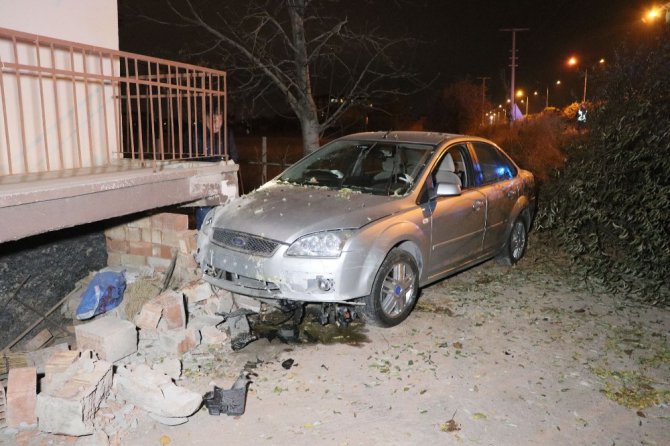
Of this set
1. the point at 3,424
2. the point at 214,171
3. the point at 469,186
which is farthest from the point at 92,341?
the point at 469,186

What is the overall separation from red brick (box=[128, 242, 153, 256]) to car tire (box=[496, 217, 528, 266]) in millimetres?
4377

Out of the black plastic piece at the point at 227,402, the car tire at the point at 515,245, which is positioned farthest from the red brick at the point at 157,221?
the car tire at the point at 515,245

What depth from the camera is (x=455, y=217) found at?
18.7ft

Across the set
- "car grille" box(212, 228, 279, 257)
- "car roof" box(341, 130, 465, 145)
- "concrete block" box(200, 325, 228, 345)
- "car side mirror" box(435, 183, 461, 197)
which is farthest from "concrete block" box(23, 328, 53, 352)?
"car side mirror" box(435, 183, 461, 197)

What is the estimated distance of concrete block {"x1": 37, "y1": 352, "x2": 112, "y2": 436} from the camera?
3426 mm

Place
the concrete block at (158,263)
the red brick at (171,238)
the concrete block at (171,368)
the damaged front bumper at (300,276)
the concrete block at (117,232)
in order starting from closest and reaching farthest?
the concrete block at (171,368) → the damaged front bumper at (300,276) → the red brick at (171,238) → the concrete block at (158,263) → the concrete block at (117,232)

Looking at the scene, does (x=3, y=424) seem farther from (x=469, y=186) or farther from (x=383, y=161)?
(x=469, y=186)

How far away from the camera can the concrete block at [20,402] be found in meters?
3.56

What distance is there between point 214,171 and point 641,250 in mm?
4862

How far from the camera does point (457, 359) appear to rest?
4602 millimetres

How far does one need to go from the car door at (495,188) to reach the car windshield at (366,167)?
0.98 metres

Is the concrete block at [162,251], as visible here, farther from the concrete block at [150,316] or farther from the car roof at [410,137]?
the car roof at [410,137]

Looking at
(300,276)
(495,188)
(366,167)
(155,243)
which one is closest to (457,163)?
(495,188)

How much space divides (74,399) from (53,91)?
12.1 ft
